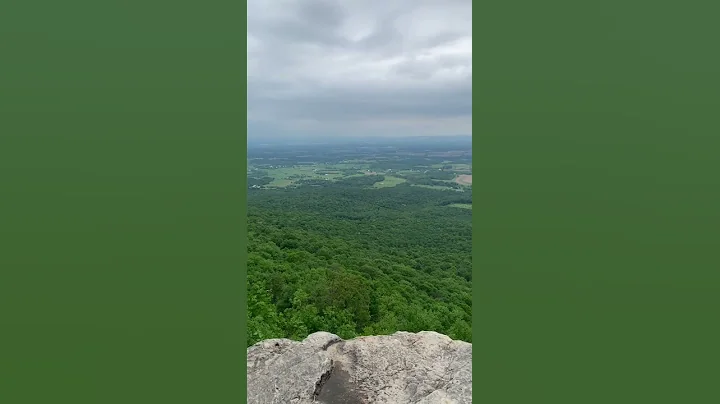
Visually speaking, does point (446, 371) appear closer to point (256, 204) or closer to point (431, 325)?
point (431, 325)

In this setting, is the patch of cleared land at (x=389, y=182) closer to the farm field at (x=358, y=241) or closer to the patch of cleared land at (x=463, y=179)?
the farm field at (x=358, y=241)

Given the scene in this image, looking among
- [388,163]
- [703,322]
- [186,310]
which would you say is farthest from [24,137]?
[388,163]

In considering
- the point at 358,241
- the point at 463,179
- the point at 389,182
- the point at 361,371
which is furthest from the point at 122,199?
the point at 463,179

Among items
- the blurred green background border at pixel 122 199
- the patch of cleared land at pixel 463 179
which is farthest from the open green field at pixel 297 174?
the blurred green background border at pixel 122 199

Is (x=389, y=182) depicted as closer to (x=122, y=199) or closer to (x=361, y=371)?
(x=361, y=371)

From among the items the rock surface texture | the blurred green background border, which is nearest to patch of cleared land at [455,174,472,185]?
the rock surface texture

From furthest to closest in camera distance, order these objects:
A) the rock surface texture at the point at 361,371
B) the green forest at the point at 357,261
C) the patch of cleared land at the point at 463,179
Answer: the patch of cleared land at the point at 463,179 → the green forest at the point at 357,261 → the rock surface texture at the point at 361,371
